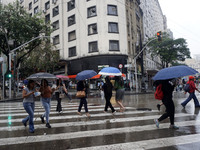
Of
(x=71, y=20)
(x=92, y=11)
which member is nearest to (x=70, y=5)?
(x=71, y=20)

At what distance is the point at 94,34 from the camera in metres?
28.1

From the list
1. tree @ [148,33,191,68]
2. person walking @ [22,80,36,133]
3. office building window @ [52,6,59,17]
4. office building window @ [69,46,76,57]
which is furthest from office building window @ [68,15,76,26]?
person walking @ [22,80,36,133]

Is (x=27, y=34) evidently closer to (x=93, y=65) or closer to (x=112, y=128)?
(x=93, y=65)

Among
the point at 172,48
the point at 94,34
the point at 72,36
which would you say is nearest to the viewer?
the point at 94,34

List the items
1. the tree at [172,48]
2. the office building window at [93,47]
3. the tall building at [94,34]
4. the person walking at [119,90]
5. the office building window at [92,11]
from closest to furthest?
the person walking at [119,90] → the tall building at [94,34] → the office building window at [93,47] → the office building window at [92,11] → the tree at [172,48]

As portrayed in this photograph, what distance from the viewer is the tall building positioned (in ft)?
90.6

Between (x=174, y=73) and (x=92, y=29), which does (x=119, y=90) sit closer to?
(x=174, y=73)

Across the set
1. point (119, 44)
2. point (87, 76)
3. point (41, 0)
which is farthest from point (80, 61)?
point (87, 76)

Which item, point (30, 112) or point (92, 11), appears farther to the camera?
point (92, 11)

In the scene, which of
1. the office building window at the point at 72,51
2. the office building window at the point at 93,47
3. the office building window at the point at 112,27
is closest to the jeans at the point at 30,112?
the office building window at the point at 93,47

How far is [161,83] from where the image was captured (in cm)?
514

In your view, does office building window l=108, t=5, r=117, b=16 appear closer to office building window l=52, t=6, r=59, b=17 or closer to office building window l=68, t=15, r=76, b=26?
office building window l=68, t=15, r=76, b=26

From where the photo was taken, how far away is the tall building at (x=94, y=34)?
27609mm

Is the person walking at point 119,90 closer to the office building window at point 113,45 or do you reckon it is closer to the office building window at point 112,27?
the office building window at point 113,45
